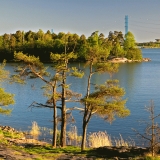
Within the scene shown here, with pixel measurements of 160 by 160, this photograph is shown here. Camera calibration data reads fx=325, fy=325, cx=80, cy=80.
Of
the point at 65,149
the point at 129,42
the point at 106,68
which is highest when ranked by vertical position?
the point at 129,42

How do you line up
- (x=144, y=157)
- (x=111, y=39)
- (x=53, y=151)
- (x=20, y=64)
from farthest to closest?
(x=111, y=39) < (x=20, y=64) < (x=53, y=151) < (x=144, y=157)

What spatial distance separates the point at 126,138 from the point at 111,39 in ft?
300

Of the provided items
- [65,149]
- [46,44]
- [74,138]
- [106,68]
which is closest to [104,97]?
[106,68]

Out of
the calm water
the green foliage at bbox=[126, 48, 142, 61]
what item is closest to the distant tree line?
the green foliage at bbox=[126, 48, 142, 61]

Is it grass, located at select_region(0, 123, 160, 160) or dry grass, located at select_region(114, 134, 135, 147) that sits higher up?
grass, located at select_region(0, 123, 160, 160)

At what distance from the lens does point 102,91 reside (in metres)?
20.0

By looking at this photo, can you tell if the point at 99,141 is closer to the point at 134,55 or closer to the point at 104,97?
the point at 104,97

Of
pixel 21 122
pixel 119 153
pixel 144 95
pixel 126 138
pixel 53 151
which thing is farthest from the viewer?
pixel 144 95

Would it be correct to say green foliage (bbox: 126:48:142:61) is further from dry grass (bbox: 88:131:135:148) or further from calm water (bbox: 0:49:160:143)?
dry grass (bbox: 88:131:135:148)

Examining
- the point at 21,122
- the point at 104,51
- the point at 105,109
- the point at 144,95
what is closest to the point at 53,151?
the point at 105,109

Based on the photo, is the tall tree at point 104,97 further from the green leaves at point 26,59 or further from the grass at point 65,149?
the green leaves at point 26,59

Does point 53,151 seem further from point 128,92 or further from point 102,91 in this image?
point 128,92

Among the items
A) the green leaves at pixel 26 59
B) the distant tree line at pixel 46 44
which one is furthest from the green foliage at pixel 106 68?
the distant tree line at pixel 46 44

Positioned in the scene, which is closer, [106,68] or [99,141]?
[106,68]
